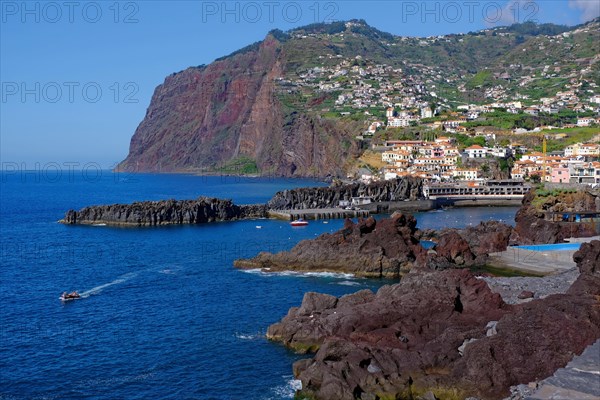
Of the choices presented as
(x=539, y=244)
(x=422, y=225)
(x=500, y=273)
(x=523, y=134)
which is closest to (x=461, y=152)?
(x=523, y=134)

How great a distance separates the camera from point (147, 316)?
3944cm

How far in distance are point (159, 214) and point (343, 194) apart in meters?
27.6

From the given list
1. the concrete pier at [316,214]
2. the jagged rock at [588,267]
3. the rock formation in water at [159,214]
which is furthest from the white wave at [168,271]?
the concrete pier at [316,214]

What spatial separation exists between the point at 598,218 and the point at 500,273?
27.4 meters

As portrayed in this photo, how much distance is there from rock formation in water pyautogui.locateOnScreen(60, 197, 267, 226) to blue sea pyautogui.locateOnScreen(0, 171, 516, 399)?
35.1ft

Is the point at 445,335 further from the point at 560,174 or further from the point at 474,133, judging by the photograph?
the point at 474,133

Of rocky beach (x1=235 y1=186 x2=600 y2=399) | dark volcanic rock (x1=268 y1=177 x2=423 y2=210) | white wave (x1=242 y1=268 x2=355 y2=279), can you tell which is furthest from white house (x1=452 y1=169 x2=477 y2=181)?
rocky beach (x1=235 y1=186 x2=600 y2=399)

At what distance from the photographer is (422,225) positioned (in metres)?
78.4

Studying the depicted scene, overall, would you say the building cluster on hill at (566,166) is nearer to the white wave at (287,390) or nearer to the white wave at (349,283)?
the white wave at (349,283)

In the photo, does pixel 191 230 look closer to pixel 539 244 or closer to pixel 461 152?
pixel 539 244

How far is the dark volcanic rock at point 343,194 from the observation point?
9694 cm

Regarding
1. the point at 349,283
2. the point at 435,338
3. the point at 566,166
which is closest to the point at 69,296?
the point at 349,283

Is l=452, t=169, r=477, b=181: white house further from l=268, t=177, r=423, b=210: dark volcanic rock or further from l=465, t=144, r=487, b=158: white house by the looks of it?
l=268, t=177, r=423, b=210: dark volcanic rock

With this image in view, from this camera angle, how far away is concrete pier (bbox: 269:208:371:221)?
3509 inches
